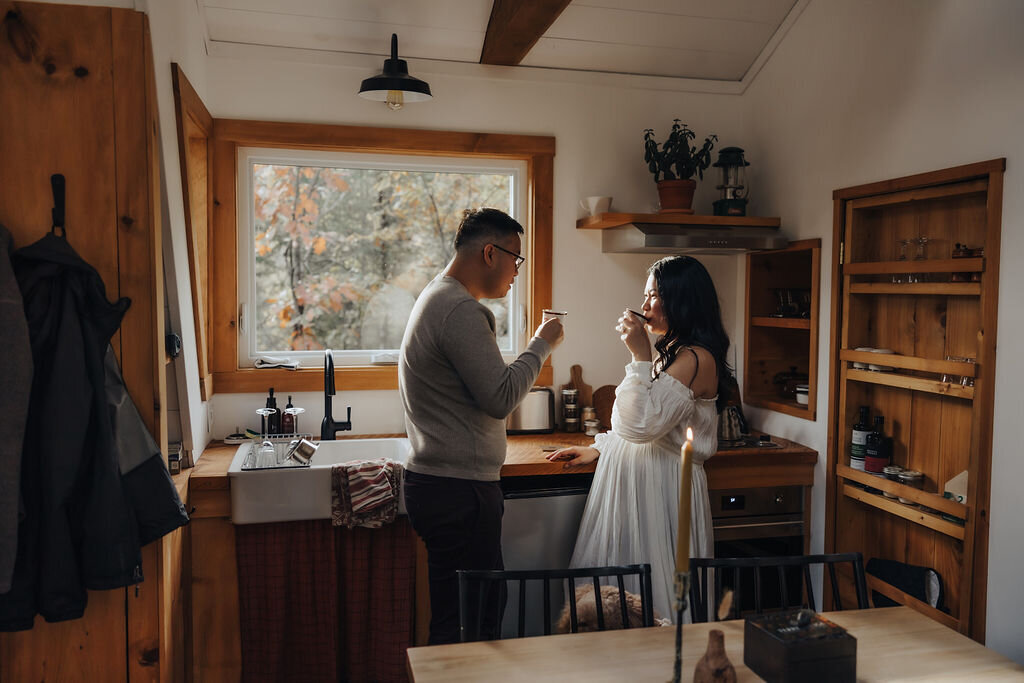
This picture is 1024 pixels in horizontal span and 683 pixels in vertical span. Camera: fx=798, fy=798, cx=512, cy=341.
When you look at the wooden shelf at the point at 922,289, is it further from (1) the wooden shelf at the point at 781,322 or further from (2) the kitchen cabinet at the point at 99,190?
(2) the kitchen cabinet at the point at 99,190

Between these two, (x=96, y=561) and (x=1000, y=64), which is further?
(x=1000, y=64)

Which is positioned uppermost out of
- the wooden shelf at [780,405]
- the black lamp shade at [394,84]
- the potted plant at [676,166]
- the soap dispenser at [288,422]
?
the black lamp shade at [394,84]

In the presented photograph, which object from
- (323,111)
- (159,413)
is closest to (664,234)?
(323,111)

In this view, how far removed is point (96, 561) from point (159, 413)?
0.42 m

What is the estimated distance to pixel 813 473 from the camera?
125 inches

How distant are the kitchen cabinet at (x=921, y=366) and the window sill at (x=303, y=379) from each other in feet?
5.90

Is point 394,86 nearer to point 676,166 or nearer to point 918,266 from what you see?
point 676,166

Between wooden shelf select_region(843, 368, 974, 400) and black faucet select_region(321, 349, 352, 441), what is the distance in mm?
1949

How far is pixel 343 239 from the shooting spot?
3.38 meters

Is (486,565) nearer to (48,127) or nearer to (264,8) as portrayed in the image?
(48,127)

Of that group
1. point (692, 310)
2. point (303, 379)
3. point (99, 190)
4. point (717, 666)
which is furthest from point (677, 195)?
point (717, 666)

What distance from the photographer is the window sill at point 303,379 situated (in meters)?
3.21

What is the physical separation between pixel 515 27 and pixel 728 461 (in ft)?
5.91

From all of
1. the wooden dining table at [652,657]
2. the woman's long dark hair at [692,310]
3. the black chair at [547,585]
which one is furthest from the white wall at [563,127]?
the wooden dining table at [652,657]
